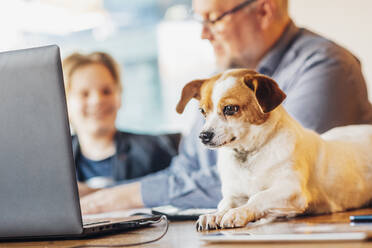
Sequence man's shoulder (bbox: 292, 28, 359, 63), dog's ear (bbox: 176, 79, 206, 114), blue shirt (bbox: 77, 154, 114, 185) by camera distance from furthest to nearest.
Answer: blue shirt (bbox: 77, 154, 114, 185), man's shoulder (bbox: 292, 28, 359, 63), dog's ear (bbox: 176, 79, 206, 114)

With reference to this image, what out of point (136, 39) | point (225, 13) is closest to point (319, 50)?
point (225, 13)

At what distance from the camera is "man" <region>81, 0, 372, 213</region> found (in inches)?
52.8

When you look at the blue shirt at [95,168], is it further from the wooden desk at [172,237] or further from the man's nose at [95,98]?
the wooden desk at [172,237]

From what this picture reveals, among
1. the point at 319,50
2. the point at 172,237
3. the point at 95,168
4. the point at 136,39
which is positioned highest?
the point at 136,39

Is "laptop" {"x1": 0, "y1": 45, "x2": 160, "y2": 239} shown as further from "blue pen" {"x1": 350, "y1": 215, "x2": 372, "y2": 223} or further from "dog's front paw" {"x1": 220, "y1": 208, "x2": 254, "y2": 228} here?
"blue pen" {"x1": 350, "y1": 215, "x2": 372, "y2": 223}

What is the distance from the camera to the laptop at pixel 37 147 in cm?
73

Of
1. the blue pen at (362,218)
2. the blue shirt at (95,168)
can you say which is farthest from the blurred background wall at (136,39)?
the blue pen at (362,218)

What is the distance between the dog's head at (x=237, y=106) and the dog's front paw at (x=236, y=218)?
132 mm

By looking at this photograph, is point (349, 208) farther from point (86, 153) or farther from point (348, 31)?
point (348, 31)

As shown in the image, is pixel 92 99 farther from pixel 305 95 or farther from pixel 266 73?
pixel 305 95

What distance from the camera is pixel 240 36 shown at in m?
1.71

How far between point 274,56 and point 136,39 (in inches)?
143

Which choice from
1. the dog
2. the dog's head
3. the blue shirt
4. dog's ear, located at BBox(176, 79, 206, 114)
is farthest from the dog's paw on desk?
the blue shirt

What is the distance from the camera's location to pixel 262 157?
88 cm
